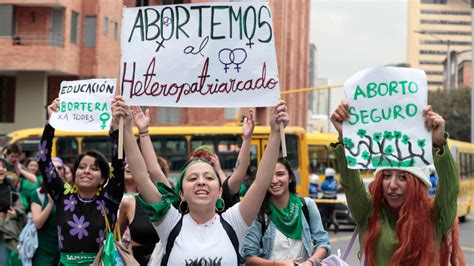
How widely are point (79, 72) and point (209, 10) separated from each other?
3754 centimetres

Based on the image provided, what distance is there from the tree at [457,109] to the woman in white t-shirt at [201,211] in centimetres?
7197

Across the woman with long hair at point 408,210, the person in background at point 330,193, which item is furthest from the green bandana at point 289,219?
the person in background at point 330,193

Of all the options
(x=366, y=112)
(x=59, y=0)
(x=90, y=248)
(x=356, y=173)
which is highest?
(x=59, y=0)

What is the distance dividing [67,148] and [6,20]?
16250 mm

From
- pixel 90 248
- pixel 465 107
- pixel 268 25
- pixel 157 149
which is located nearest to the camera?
pixel 268 25

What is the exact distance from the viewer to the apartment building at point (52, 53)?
40125mm

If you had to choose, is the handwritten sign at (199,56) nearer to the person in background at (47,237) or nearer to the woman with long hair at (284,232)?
the woman with long hair at (284,232)

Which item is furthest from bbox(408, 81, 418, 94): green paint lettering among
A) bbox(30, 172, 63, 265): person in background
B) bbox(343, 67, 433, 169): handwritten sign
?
bbox(30, 172, 63, 265): person in background

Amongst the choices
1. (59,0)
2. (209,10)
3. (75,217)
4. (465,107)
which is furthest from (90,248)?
(465,107)

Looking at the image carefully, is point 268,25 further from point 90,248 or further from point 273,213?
point 90,248

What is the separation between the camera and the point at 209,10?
6.32m

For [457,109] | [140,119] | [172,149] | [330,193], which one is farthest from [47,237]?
[457,109]

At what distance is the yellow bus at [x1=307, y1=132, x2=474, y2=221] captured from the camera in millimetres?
28906

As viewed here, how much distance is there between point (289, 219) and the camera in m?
6.21
